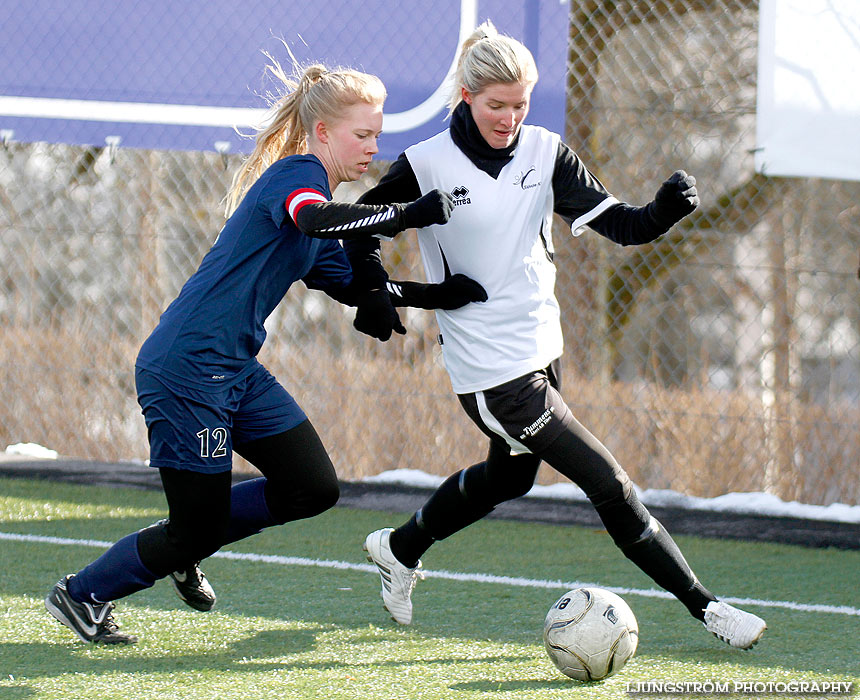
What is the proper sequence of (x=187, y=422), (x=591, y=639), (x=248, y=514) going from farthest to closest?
(x=248, y=514) → (x=187, y=422) → (x=591, y=639)

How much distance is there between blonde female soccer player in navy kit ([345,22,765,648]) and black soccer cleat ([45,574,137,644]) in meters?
0.89

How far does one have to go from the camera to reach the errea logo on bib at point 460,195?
12.1 feet

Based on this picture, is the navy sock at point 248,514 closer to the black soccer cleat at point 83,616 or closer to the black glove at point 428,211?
the black soccer cleat at point 83,616

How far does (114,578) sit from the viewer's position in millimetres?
3484

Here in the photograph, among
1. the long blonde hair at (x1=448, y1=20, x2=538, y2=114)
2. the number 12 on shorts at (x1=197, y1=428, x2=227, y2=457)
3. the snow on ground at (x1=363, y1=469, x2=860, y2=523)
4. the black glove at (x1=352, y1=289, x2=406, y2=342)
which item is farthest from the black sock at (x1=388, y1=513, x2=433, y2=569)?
the snow on ground at (x1=363, y1=469, x2=860, y2=523)

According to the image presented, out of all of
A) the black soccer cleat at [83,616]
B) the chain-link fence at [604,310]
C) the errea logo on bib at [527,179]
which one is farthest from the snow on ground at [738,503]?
the black soccer cleat at [83,616]

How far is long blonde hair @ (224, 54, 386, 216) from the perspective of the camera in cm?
345

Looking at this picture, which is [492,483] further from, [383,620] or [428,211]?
[428,211]

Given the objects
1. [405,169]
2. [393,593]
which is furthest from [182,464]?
[405,169]

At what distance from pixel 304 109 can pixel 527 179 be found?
0.72m

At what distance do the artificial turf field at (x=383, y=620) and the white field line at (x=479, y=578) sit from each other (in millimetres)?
12

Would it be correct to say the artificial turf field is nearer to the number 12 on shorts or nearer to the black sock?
the black sock

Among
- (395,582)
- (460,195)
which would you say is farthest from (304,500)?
(460,195)

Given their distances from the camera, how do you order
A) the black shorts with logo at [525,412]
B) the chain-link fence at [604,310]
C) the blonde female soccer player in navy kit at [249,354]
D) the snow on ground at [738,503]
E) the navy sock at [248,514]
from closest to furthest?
1. the blonde female soccer player in navy kit at [249,354]
2. the black shorts with logo at [525,412]
3. the navy sock at [248,514]
4. the snow on ground at [738,503]
5. the chain-link fence at [604,310]
